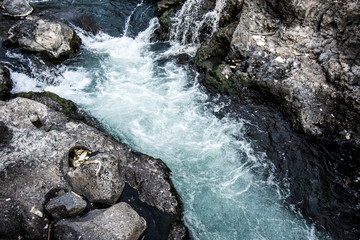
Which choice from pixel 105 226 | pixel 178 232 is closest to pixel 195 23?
pixel 178 232

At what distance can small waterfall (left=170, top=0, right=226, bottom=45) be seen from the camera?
10078 mm

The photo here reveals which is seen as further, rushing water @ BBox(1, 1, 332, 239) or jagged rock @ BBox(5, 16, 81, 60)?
jagged rock @ BBox(5, 16, 81, 60)

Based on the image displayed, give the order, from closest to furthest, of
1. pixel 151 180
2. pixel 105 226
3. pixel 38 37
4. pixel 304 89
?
1. pixel 105 226
2. pixel 151 180
3. pixel 304 89
4. pixel 38 37

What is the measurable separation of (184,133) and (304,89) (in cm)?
371

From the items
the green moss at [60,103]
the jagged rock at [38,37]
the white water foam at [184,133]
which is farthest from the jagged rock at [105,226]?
the jagged rock at [38,37]

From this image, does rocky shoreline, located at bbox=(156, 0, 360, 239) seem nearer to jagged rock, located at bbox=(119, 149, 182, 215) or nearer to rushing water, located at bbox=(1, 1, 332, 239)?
rushing water, located at bbox=(1, 1, 332, 239)

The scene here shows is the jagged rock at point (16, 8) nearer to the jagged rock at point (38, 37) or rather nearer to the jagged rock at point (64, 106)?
the jagged rock at point (38, 37)

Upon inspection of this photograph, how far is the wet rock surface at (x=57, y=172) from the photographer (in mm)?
4680

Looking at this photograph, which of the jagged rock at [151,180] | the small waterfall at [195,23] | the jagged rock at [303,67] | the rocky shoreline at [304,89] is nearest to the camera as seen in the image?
the jagged rock at [151,180]

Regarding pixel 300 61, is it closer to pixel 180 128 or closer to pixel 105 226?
pixel 180 128

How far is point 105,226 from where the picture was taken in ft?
14.7

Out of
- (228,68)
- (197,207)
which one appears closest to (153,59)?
(228,68)

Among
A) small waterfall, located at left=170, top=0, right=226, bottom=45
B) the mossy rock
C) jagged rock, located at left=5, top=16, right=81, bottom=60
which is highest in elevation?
small waterfall, located at left=170, top=0, right=226, bottom=45

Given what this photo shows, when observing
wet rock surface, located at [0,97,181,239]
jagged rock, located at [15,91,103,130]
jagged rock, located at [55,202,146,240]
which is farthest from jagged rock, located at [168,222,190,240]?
jagged rock, located at [15,91,103,130]
